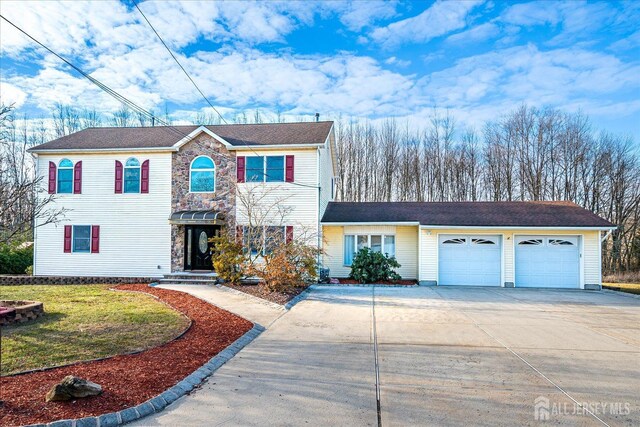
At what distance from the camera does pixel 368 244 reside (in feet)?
55.1

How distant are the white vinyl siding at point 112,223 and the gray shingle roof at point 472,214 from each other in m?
7.26

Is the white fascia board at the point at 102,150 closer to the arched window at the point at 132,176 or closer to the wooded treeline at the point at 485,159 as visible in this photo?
the arched window at the point at 132,176

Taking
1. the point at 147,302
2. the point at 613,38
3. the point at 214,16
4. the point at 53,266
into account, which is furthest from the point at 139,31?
the point at 613,38

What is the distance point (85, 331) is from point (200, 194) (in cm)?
1001

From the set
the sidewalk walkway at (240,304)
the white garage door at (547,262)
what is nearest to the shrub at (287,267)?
the sidewalk walkway at (240,304)

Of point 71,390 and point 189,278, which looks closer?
point 71,390

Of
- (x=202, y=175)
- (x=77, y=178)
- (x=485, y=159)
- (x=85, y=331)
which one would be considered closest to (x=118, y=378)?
(x=85, y=331)

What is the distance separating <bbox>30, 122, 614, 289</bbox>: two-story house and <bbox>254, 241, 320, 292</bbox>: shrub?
2606 mm

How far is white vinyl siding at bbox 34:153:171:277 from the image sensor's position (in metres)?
16.2

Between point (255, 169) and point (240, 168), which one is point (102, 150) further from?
point (255, 169)

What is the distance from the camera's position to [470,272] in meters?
15.6

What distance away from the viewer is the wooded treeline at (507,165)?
26.7 metres

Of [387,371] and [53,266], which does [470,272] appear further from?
[53,266]

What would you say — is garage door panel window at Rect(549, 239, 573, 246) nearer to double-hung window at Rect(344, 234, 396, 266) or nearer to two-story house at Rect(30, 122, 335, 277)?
double-hung window at Rect(344, 234, 396, 266)
